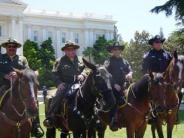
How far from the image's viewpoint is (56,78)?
41.5 ft

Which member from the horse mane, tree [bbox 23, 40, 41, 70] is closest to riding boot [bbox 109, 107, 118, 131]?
the horse mane

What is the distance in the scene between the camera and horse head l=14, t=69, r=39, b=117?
9.27 m

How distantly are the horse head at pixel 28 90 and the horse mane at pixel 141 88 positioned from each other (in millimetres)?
3126

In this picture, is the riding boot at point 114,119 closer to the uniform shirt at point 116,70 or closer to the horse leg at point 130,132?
the horse leg at point 130,132

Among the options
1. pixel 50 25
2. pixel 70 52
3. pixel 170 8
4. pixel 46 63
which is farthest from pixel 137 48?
pixel 50 25

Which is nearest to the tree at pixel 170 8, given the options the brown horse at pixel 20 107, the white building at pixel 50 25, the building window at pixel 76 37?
the brown horse at pixel 20 107

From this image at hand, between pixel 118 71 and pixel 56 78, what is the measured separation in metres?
1.56

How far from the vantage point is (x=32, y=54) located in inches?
3147

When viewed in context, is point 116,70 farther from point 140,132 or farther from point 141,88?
point 140,132

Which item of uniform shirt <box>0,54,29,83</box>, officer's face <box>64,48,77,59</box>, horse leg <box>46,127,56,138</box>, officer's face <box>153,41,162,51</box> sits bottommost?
horse leg <box>46,127,56,138</box>

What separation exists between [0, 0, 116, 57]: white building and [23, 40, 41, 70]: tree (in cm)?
724

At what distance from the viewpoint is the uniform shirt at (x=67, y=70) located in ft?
40.5

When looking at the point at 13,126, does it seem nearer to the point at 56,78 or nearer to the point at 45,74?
the point at 56,78

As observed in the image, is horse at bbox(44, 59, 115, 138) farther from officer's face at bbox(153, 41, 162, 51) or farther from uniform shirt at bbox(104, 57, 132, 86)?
officer's face at bbox(153, 41, 162, 51)
